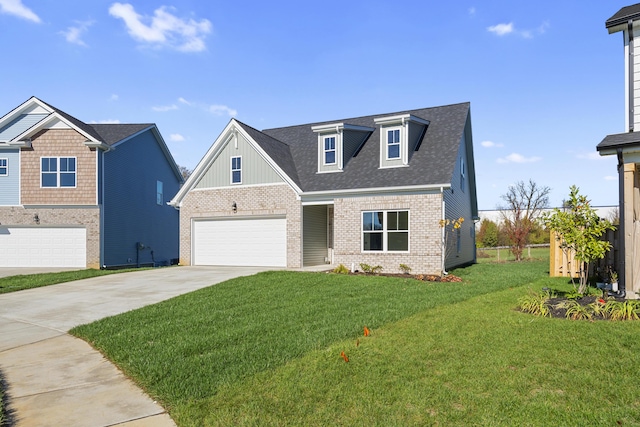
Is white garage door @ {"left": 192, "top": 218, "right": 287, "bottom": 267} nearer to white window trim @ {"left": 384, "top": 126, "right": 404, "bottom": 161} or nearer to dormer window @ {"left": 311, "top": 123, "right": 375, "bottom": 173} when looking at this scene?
dormer window @ {"left": 311, "top": 123, "right": 375, "bottom": 173}

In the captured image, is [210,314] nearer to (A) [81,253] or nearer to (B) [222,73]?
(B) [222,73]

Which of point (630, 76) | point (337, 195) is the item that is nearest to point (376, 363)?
point (630, 76)

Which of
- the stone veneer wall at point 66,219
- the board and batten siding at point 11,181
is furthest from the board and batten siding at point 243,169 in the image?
the board and batten siding at point 11,181

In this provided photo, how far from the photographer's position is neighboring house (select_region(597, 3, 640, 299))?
9.72 m

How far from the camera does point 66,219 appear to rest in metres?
21.9

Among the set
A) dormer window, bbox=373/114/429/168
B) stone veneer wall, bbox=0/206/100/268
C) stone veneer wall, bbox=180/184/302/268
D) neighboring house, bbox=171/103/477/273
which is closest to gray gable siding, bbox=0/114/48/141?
stone veneer wall, bbox=0/206/100/268

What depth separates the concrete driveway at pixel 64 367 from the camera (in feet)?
14.4

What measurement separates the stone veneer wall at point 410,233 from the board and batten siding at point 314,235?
1.73 metres

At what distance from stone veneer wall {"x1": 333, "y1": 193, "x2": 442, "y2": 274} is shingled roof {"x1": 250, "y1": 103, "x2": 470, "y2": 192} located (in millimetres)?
617

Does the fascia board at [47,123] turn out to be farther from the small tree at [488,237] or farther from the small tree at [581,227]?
the small tree at [488,237]

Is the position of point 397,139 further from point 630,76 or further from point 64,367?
point 64,367

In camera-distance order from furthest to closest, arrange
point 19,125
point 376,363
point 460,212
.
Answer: point 19,125 < point 460,212 < point 376,363

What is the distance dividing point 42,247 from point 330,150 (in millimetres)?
15212

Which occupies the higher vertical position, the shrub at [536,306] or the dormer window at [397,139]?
the dormer window at [397,139]
